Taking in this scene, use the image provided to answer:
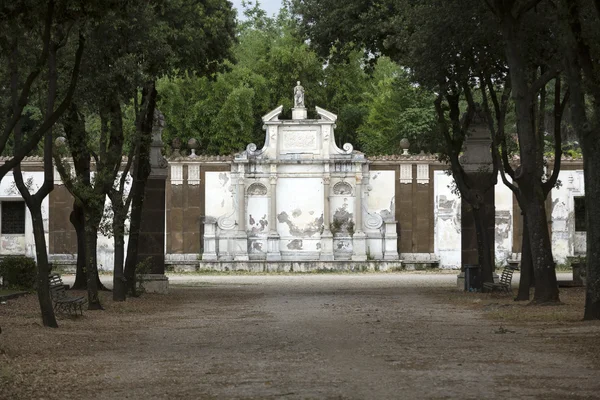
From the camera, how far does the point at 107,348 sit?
57.5 ft

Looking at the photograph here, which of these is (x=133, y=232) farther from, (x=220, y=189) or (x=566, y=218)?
(x=566, y=218)

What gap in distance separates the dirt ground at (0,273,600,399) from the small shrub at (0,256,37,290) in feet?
10.1

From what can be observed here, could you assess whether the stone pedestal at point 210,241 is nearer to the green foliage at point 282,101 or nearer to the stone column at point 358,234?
the stone column at point 358,234

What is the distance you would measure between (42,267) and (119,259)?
24.1 ft

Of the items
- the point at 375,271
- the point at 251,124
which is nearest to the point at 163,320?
the point at 375,271

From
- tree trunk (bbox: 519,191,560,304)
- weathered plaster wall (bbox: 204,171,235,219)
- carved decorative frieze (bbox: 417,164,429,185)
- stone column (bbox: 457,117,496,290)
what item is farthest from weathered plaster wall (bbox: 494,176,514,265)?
tree trunk (bbox: 519,191,560,304)

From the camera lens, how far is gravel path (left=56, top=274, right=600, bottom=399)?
40.3 ft

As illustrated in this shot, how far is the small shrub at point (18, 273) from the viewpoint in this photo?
31.7 metres

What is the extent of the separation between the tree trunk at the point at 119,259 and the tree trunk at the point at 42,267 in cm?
592

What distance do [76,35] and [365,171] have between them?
85.2 feet

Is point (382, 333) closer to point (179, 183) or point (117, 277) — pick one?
point (117, 277)

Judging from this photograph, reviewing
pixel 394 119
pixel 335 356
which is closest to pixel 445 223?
pixel 394 119

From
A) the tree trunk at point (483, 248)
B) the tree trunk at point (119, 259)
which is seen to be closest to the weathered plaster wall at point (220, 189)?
the tree trunk at point (483, 248)

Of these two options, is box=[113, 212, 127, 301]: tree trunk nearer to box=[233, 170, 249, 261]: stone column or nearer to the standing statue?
box=[233, 170, 249, 261]: stone column
